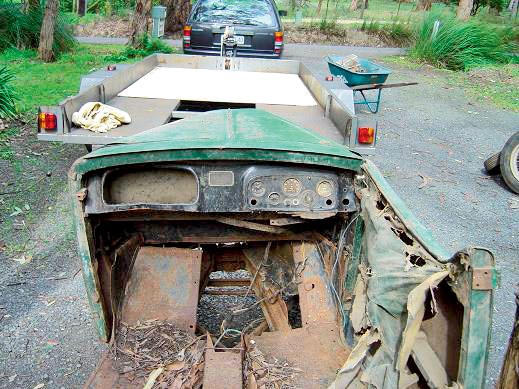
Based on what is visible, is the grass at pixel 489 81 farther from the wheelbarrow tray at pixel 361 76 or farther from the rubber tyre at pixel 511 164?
the rubber tyre at pixel 511 164

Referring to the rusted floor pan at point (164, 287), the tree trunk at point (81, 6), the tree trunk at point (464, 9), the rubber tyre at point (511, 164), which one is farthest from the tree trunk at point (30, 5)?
the tree trunk at point (464, 9)

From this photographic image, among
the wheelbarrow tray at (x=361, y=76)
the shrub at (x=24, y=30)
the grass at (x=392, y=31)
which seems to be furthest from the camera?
the grass at (x=392, y=31)

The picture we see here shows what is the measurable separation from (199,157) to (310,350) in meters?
1.28

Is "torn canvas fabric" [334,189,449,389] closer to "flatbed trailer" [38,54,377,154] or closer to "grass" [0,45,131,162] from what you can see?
"flatbed trailer" [38,54,377,154]

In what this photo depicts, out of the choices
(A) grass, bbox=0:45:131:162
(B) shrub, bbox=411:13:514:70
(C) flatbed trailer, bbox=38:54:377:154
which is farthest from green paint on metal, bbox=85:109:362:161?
(B) shrub, bbox=411:13:514:70

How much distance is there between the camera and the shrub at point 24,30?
14883 millimetres

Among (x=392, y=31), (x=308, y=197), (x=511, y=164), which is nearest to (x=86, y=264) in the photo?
(x=308, y=197)

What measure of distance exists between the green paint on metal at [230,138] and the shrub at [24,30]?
1261 cm

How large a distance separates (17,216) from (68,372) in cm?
290

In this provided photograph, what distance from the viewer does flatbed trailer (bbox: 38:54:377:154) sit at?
16.2 feet

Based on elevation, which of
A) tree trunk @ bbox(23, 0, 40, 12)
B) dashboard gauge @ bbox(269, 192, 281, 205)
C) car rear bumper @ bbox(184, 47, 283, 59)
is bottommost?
tree trunk @ bbox(23, 0, 40, 12)

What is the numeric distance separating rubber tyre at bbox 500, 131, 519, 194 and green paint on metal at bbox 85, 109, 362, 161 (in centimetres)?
526

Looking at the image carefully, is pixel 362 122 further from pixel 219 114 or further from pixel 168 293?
pixel 168 293

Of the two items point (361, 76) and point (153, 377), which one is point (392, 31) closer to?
point (361, 76)
